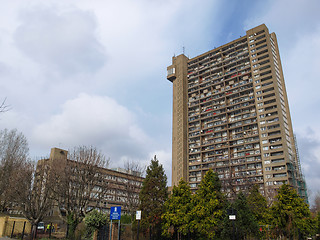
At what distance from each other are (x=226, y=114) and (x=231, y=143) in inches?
393

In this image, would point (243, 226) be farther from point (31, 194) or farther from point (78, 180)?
point (31, 194)

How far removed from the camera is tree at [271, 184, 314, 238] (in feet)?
82.9

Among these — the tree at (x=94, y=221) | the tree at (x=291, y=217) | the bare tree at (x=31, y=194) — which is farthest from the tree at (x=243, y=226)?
the bare tree at (x=31, y=194)

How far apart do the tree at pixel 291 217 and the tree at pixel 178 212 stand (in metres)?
8.79

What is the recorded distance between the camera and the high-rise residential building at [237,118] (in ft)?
235

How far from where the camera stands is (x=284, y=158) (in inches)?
2689

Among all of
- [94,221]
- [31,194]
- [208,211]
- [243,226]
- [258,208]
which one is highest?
[31,194]

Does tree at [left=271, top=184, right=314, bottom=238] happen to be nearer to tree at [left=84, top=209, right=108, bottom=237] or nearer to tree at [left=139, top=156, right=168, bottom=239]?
tree at [left=139, top=156, right=168, bottom=239]

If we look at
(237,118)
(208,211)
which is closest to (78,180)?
(208,211)

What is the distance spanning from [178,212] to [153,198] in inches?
145

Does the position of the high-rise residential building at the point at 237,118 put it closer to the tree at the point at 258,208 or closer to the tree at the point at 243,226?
the tree at the point at 258,208

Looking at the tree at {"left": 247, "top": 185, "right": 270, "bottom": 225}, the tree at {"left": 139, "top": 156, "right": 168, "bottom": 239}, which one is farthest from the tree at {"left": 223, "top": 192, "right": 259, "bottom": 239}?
the tree at {"left": 139, "top": 156, "right": 168, "bottom": 239}

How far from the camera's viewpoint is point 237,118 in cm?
8275

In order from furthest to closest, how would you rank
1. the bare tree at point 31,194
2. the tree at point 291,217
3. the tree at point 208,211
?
the bare tree at point 31,194
the tree at point 208,211
the tree at point 291,217
